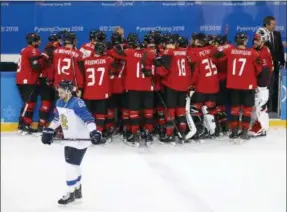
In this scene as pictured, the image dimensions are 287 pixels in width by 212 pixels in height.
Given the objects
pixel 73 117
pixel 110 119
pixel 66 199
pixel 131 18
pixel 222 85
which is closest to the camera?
pixel 73 117

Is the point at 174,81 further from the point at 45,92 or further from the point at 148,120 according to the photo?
the point at 45,92

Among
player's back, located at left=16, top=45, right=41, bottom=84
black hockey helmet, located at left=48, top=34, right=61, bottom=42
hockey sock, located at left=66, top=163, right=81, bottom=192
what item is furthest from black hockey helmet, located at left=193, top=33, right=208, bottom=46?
hockey sock, located at left=66, top=163, right=81, bottom=192

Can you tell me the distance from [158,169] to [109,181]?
767 millimetres

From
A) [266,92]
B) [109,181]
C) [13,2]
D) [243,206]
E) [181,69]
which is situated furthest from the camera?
[13,2]

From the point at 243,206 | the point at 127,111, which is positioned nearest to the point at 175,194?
the point at 243,206

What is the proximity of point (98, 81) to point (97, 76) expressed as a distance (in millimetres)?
70

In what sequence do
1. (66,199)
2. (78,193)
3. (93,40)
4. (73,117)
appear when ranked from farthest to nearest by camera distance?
1. (93,40)
2. (78,193)
3. (66,199)
4. (73,117)

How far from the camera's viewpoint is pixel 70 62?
26.6 feet

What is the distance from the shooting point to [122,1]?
9.64 metres

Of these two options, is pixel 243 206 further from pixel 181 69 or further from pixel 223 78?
pixel 223 78

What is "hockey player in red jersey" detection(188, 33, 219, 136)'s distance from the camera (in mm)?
8312

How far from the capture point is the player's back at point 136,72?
7.98m

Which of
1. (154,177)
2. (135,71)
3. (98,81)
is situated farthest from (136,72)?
(154,177)

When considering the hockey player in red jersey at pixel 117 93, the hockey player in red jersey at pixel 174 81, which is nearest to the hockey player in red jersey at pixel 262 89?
the hockey player in red jersey at pixel 174 81
